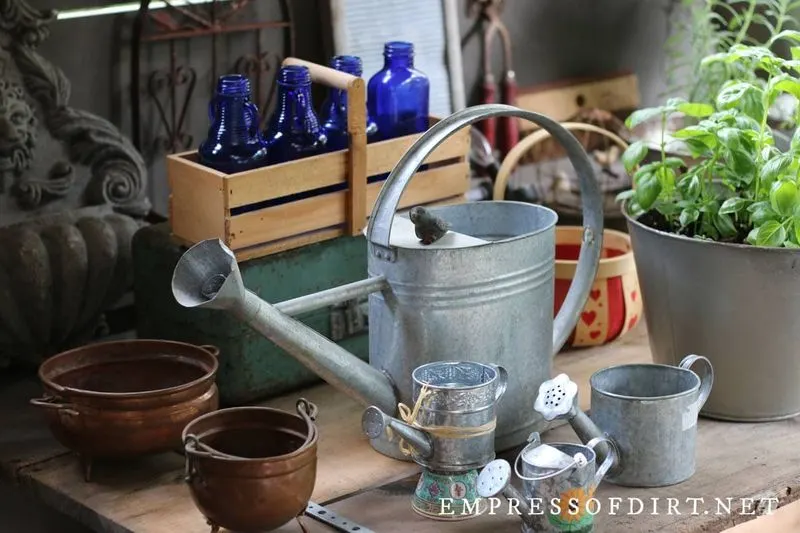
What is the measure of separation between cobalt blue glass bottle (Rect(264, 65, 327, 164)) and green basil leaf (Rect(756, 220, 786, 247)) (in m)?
0.67

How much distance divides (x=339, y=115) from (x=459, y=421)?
2.09 ft

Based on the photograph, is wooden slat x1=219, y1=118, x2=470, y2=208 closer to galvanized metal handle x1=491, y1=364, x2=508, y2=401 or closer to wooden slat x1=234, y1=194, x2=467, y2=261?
wooden slat x1=234, y1=194, x2=467, y2=261

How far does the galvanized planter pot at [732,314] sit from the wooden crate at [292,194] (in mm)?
414

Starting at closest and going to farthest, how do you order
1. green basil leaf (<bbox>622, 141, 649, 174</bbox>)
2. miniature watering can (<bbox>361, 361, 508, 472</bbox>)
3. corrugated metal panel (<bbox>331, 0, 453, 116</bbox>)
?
miniature watering can (<bbox>361, 361, 508, 472</bbox>) → green basil leaf (<bbox>622, 141, 649, 174</bbox>) → corrugated metal panel (<bbox>331, 0, 453, 116</bbox>)

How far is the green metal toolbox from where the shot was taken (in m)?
1.92

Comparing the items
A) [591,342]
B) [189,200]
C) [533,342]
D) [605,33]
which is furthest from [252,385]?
[605,33]

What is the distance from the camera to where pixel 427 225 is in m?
1.73

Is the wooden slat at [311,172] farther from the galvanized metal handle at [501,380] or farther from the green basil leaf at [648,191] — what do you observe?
the galvanized metal handle at [501,380]

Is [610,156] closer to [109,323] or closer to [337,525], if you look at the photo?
[109,323]

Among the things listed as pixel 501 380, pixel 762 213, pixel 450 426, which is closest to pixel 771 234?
pixel 762 213

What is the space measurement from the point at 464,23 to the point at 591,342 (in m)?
0.83

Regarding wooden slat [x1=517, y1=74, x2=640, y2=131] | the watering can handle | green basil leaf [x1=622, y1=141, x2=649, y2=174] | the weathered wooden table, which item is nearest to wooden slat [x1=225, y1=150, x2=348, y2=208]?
the watering can handle

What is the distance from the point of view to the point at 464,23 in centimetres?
270

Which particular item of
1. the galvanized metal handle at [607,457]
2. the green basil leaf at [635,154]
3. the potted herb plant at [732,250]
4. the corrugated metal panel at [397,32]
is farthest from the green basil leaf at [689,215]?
the corrugated metal panel at [397,32]
